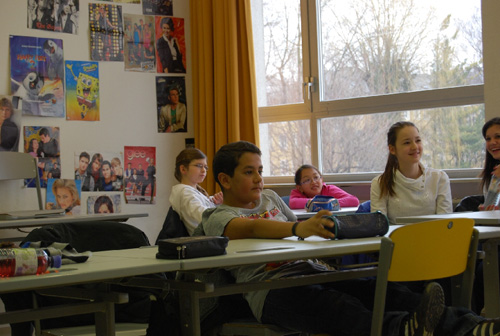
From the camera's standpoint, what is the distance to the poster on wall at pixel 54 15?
477 centimetres

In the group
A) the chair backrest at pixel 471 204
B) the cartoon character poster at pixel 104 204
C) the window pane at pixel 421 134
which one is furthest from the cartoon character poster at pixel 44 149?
the chair backrest at pixel 471 204

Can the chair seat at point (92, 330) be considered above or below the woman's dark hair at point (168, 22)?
below

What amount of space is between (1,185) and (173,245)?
3.38 metres

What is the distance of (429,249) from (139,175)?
3716 millimetres

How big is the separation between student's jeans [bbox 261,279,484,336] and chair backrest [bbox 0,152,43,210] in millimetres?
2984

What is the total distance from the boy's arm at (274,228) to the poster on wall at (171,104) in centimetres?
331

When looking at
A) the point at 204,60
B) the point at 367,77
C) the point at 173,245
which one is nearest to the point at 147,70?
the point at 204,60

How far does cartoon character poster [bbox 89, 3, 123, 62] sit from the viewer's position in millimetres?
5004

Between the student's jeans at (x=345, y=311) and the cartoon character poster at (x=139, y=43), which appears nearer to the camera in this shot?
the student's jeans at (x=345, y=311)

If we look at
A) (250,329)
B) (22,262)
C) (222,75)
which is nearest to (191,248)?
(22,262)

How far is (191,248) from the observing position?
1.54 m

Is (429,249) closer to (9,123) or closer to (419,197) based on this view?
(419,197)

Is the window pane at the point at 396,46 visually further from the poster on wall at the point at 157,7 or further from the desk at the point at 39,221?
the desk at the point at 39,221

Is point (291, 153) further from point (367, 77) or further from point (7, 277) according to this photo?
point (7, 277)
